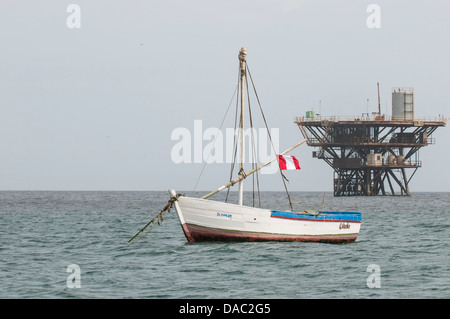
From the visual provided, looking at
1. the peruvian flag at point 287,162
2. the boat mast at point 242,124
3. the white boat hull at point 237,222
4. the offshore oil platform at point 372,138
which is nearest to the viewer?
the white boat hull at point 237,222

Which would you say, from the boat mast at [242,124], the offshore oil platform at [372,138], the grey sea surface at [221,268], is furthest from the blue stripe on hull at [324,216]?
the offshore oil platform at [372,138]

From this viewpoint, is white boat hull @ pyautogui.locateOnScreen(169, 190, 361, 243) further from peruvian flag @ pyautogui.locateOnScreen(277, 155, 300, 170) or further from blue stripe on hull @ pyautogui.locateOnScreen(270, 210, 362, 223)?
peruvian flag @ pyautogui.locateOnScreen(277, 155, 300, 170)

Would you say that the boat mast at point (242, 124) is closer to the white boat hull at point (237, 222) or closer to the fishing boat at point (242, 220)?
the fishing boat at point (242, 220)

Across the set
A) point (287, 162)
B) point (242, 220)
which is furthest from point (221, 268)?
point (287, 162)

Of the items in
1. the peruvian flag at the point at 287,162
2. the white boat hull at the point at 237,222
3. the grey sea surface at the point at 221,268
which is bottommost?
the grey sea surface at the point at 221,268

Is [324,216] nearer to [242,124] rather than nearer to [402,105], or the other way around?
[242,124]

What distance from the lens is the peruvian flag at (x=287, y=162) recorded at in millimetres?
35656

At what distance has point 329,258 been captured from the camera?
31625mm

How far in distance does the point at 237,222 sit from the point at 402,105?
82.3 m

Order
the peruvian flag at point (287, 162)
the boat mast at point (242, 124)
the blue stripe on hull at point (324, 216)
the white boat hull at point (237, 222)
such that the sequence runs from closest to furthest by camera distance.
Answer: the white boat hull at point (237, 222)
the blue stripe on hull at point (324, 216)
the boat mast at point (242, 124)
the peruvian flag at point (287, 162)

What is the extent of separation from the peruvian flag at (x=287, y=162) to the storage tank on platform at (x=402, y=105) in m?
78.0

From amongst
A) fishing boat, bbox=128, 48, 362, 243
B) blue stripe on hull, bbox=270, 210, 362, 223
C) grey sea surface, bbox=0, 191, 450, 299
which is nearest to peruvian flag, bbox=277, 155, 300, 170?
fishing boat, bbox=128, 48, 362, 243
